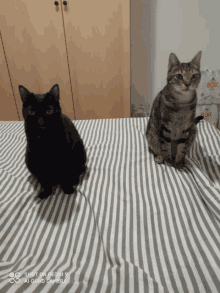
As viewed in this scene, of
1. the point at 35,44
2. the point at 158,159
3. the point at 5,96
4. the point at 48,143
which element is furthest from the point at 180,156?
the point at 5,96

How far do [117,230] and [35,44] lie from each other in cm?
214

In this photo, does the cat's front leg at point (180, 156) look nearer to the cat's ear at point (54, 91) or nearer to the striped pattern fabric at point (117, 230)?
the striped pattern fabric at point (117, 230)

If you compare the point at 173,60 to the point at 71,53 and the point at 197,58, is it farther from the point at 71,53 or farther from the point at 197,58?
the point at 71,53

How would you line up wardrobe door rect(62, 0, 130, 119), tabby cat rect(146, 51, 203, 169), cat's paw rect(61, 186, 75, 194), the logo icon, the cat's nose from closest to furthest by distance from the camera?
the logo icon < the cat's nose < cat's paw rect(61, 186, 75, 194) < tabby cat rect(146, 51, 203, 169) < wardrobe door rect(62, 0, 130, 119)

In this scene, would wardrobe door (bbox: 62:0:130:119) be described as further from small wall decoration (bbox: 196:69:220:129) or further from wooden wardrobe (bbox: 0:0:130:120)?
small wall decoration (bbox: 196:69:220:129)

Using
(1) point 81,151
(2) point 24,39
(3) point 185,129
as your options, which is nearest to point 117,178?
(1) point 81,151

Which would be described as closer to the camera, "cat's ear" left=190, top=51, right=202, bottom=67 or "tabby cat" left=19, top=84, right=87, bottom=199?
"tabby cat" left=19, top=84, right=87, bottom=199

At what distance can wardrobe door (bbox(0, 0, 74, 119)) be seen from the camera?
1.91 metres

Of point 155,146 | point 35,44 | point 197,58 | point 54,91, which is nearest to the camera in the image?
point 54,91

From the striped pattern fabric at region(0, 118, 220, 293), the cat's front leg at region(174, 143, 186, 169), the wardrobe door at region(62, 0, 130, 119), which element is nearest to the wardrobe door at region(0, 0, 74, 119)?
the wardrobe door at region(62, 0, 130, 119)

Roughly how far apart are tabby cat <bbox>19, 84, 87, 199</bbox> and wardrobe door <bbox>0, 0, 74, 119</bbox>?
155 cm

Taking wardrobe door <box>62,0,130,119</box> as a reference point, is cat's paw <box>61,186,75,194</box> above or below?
below

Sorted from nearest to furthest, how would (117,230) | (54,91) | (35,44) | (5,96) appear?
(117,230) < (54,91) < (35,44) < (5,96)

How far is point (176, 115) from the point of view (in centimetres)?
98
